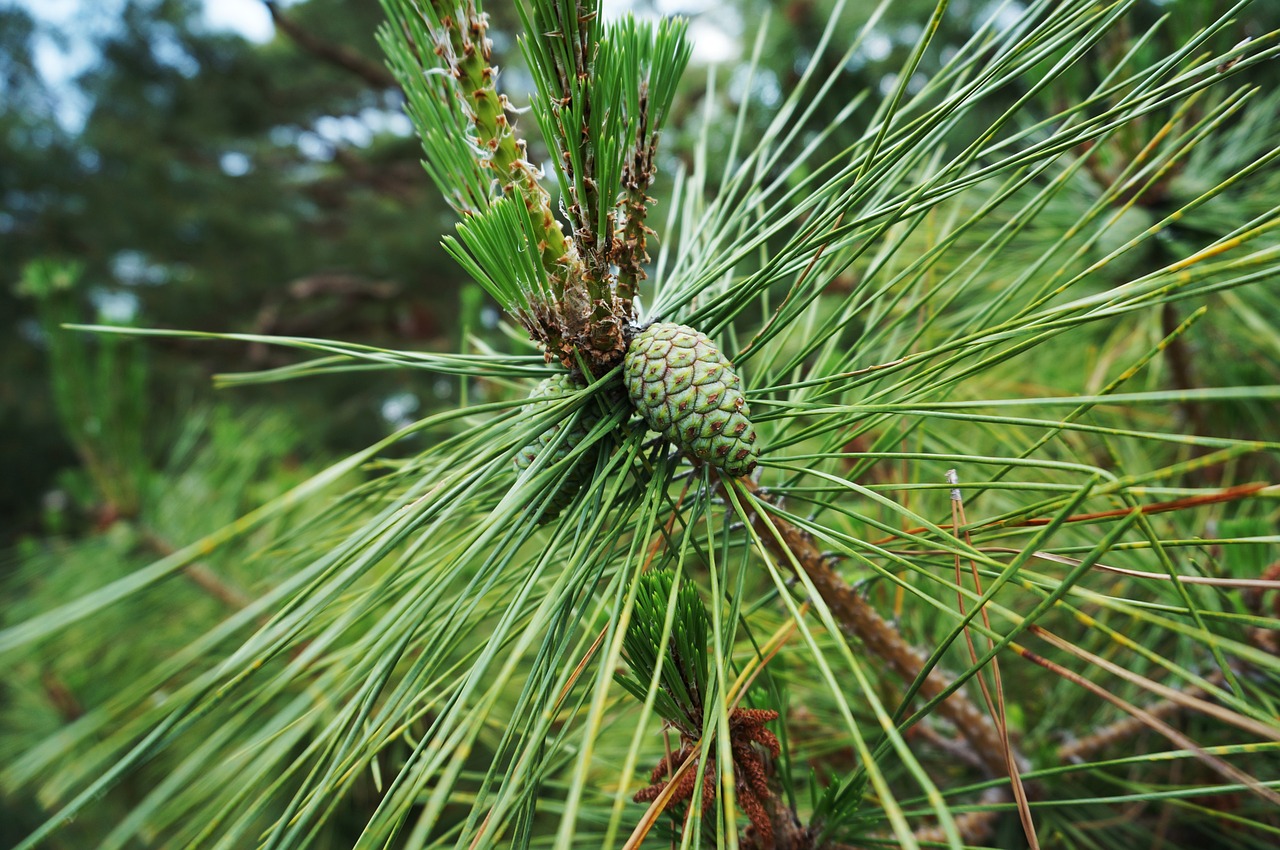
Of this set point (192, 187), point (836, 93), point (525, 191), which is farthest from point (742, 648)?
point (192, 187)

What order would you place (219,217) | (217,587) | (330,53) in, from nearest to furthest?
(217,587)
(330,53)
(219,217)

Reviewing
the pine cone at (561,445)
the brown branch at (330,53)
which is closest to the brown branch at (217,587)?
the brown branch at (330,53)

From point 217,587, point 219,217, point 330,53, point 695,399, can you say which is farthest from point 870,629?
point 219,217

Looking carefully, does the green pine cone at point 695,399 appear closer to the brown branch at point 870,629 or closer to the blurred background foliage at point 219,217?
the brown branch at point 870,629

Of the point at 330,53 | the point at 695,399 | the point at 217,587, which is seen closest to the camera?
the point at 695,399

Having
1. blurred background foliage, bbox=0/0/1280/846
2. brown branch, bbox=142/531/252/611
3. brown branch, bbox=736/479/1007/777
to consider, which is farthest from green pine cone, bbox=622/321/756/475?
blurred background foliage, bbox=0/0/1280/846

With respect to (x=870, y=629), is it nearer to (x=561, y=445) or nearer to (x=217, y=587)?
(x=561, y=445)

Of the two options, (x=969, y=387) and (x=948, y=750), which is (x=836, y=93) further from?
(x=948, y=750)
